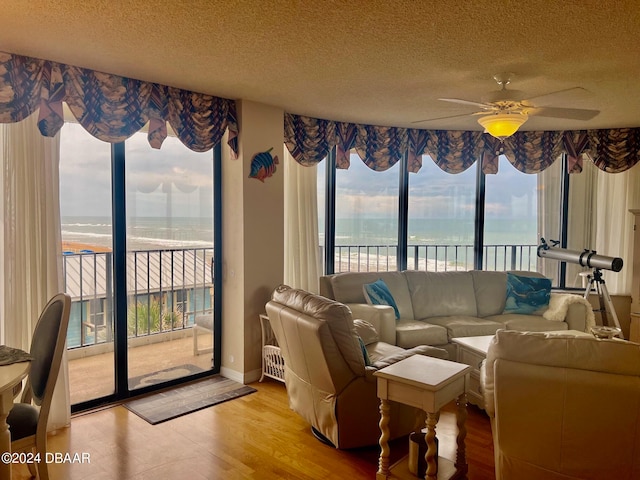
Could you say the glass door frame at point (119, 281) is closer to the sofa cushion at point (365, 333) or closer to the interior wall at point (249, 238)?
the interior wall at point (249, 238)

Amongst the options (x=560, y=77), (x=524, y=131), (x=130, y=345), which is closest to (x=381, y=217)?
(x=524, y=131)

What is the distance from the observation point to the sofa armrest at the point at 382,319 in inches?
163

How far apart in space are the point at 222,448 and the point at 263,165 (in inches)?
91.2

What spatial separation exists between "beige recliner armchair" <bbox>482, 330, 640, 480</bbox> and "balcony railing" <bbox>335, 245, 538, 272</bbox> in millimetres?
3573

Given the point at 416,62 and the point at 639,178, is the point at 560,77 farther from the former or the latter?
the point at 639,178

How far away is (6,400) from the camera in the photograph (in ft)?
6.26

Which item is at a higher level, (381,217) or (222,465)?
(381,217)

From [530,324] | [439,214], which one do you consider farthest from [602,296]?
[439,214]

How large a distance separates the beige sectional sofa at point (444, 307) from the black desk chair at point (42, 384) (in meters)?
2.52

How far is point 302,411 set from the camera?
307 centimetres

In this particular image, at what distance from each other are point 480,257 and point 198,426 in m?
4.00

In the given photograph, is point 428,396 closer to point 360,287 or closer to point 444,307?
point 360,287

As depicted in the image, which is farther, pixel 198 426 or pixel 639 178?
pixel 639 178

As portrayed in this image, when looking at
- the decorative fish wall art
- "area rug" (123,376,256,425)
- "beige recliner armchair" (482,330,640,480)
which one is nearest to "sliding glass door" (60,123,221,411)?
"area rug" (123,376,256,425)
